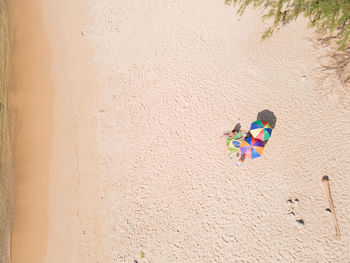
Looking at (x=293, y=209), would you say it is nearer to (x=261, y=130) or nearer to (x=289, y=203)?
(x=289, y=203)

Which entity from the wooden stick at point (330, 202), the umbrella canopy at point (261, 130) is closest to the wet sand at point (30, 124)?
the umbrella canopy at point (261, 130)

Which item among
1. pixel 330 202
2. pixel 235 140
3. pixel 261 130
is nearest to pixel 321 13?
pixel 261 130

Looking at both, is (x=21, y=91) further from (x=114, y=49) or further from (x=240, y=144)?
(x=240, y=144)

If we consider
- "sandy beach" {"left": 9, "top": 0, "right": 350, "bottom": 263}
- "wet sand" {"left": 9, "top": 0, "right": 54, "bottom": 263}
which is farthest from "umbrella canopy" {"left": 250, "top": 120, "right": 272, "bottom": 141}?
"wet sand" {"left": 9, "top": 0, "right": 54, "bottom": 263}

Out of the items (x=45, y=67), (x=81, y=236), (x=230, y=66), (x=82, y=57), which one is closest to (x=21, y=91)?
(x=45, y=67)

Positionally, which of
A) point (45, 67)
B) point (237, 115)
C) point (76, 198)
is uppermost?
point (45, 67)

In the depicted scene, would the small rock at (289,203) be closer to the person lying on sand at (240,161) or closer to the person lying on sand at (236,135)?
the person lying on sand at (240,161)
